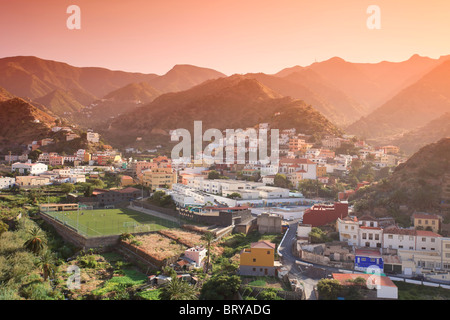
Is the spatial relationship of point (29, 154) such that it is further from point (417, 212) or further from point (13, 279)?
point (417, 212)

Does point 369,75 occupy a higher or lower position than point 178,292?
higher

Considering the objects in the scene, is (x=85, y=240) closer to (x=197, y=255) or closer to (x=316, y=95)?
(x=197, y=255)

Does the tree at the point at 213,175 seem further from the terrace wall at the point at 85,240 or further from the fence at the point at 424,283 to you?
the fence at the point at 424,283

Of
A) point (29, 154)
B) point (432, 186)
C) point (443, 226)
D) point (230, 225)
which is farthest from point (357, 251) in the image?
point (29, 154)

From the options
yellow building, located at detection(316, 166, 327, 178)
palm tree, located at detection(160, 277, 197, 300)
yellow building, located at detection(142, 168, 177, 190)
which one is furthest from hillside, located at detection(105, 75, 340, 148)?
palm tree, located at detection(160, 277, 197, 300)

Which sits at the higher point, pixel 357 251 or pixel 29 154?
pixel 29 154

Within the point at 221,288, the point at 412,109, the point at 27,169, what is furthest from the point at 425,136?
the point at 221,288
